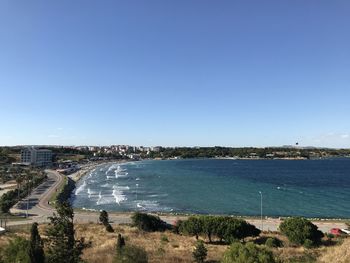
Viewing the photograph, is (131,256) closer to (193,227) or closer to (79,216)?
(193,227)

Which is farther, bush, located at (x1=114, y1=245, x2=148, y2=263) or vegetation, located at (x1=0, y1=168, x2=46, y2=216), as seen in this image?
vegetation, located at (x1=0, y1=168, x2=46, y2=216)

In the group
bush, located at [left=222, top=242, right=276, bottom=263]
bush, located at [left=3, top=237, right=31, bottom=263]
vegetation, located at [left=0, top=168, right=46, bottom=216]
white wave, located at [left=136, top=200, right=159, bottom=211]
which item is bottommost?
white wave, located at [left=136, top=200, right=159, bottom=211]

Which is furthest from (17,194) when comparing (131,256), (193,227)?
(131,256)

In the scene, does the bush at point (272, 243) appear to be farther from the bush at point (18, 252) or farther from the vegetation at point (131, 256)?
the bush at point (18, 252)

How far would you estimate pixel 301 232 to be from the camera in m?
39.3

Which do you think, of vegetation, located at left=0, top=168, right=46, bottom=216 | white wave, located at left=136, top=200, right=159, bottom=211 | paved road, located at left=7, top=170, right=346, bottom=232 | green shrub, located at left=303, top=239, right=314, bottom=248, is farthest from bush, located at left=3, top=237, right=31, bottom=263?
white wave, located at left=136, top=200, right=159, bottom=211

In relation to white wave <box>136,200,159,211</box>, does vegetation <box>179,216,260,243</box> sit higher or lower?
higher

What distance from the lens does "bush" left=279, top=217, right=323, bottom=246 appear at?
3912 centimetres

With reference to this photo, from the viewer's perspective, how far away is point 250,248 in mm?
16203

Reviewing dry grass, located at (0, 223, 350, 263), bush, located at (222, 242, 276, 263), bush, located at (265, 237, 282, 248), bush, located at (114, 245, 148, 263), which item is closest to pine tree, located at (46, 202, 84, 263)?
bush, located at (114, 245, 148, 263)

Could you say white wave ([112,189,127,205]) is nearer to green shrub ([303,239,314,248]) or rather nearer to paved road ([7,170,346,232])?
paved road ([7,170,346,232])

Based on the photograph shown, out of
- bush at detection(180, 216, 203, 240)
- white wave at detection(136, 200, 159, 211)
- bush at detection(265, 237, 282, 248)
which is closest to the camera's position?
bush at detection(265, 237, 282, 248)

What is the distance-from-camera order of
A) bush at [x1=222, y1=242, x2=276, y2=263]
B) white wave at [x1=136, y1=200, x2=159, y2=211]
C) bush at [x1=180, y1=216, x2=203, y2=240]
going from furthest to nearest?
white wave at [x1=136, y1=200, x2=159, y2=211], bush at [x1=180, y1=216, x2=203, y2=240], bush at [x1=222, y1=242, x2=276, y2=263]

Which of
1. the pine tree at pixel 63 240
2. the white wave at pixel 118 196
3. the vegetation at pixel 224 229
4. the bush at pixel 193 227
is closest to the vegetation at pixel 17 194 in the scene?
the white wave at pixel 118 196
